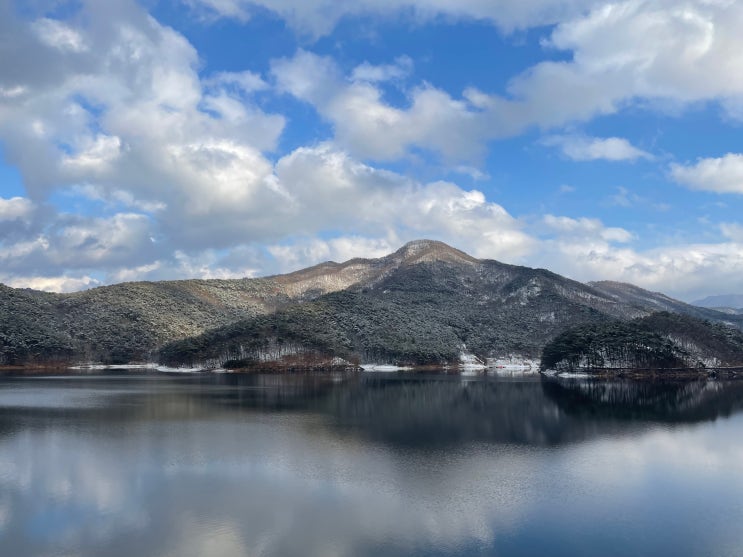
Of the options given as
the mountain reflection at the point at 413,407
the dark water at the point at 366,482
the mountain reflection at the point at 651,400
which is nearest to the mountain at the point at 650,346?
the mountain reflection at the point at 651,400

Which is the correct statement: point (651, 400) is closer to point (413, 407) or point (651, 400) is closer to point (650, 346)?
point (413, 407)

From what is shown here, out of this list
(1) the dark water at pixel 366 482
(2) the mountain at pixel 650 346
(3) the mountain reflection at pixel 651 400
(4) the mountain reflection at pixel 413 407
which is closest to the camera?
(1) the dark water at pixel 366 482

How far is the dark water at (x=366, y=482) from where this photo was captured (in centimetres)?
2706

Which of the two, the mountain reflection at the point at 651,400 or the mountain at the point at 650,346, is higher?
the mountain at the point at 650,346

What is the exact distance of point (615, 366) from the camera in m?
150

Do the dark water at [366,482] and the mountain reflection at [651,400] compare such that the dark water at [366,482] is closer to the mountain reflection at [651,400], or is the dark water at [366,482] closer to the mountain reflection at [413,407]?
the mountain reflection at [413,407]

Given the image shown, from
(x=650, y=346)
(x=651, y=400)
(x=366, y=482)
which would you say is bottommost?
(x=651, y=400)

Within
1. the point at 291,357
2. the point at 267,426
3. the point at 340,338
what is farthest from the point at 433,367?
the point at 267,426

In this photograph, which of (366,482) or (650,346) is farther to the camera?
(650,346)

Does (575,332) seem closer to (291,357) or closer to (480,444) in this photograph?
(291,357)

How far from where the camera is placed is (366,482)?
3722cm

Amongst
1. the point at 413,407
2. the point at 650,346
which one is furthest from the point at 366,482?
the point at 650,346

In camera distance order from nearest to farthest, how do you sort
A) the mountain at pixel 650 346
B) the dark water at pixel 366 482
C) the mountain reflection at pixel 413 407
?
the dark water at pixel 366 482, the mountain reflection at pixel 413 407, the mountain at pixel 650 346

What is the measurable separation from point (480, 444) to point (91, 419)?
44214mm
